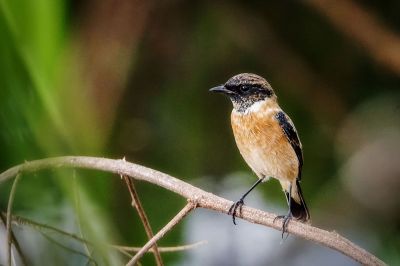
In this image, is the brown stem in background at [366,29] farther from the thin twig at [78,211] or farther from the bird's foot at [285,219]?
the thin twig at [78,211]

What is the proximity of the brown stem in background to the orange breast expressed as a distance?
32cm

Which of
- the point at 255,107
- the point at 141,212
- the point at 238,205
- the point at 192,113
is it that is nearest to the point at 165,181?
the point at 141,212

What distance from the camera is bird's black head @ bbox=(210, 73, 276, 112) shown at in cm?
73

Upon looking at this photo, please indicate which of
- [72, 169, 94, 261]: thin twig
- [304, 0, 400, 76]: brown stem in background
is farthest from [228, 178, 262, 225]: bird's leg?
[304, 0, 400, 76]: brown stem in background

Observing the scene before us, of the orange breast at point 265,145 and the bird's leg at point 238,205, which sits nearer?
the bird's leg at point 238,205

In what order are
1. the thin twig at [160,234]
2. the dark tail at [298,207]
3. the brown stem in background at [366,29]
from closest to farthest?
the thin twig at [160,234] < the dark tail at [298,207] < the brown stem in background at [366,29]

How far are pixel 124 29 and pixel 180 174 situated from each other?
280 millimetres

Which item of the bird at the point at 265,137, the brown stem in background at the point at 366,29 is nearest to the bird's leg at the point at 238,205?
the bird at the point at 265,137

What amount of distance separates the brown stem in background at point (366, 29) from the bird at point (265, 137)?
0.32 m

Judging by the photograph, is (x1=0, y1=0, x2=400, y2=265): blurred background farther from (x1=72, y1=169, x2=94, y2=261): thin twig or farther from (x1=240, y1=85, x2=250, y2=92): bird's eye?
(x1=240, y1=85, x2=250, y2=92): bird's eye

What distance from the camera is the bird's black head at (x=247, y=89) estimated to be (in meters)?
0.73

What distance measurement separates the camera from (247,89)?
74 centimetres

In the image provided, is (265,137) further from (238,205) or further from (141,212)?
(141,212)

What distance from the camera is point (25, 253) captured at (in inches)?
23.3
